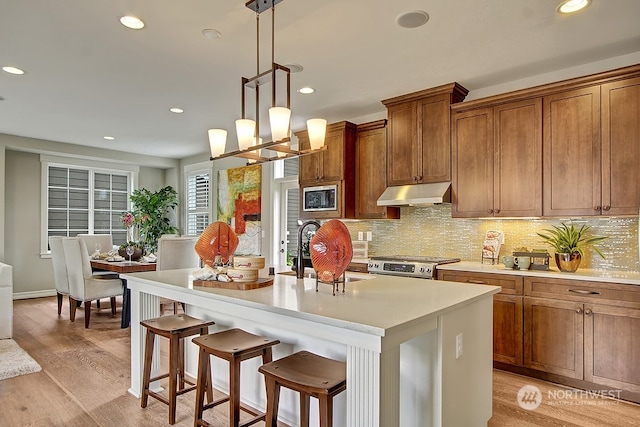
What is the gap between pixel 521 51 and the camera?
307 cm

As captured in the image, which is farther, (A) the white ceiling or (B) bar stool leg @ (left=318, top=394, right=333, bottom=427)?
(A) the white ceiling

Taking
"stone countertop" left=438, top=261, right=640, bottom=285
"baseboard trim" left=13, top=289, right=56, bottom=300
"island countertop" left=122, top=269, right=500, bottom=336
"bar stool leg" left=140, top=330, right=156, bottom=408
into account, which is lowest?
"baseboard trim" left=13, top=289, right=56, bottom=300

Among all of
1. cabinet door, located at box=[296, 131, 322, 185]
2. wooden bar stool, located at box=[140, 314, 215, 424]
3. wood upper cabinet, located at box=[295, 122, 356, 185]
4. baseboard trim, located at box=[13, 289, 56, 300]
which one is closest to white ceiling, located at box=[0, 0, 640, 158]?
wood upper cabinet, located at box=[295, 122, 356, 185]

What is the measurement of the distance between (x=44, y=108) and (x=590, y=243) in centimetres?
579

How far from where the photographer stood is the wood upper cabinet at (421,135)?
153 inches

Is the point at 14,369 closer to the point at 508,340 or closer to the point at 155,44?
the point at 155,44

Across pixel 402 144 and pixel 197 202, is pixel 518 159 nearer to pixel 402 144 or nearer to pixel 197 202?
pixel 402 144

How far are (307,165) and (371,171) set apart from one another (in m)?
0.91

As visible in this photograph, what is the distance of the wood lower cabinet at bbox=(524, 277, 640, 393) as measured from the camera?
2781 millimetres

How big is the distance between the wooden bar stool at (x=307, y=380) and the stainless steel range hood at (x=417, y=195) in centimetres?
237

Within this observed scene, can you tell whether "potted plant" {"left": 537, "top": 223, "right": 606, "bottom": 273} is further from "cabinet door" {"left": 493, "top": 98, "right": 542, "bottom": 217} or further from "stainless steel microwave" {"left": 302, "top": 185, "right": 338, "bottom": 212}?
"stainless steel microwave" {"left": 302, "top": 185, "right": 338, "bottom": 212}

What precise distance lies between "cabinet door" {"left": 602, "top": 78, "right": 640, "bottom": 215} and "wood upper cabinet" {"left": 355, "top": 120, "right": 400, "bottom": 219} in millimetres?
2036

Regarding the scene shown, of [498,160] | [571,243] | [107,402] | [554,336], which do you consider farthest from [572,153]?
[107,402]

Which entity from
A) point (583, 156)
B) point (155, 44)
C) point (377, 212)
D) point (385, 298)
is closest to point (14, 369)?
point (155, 44)
